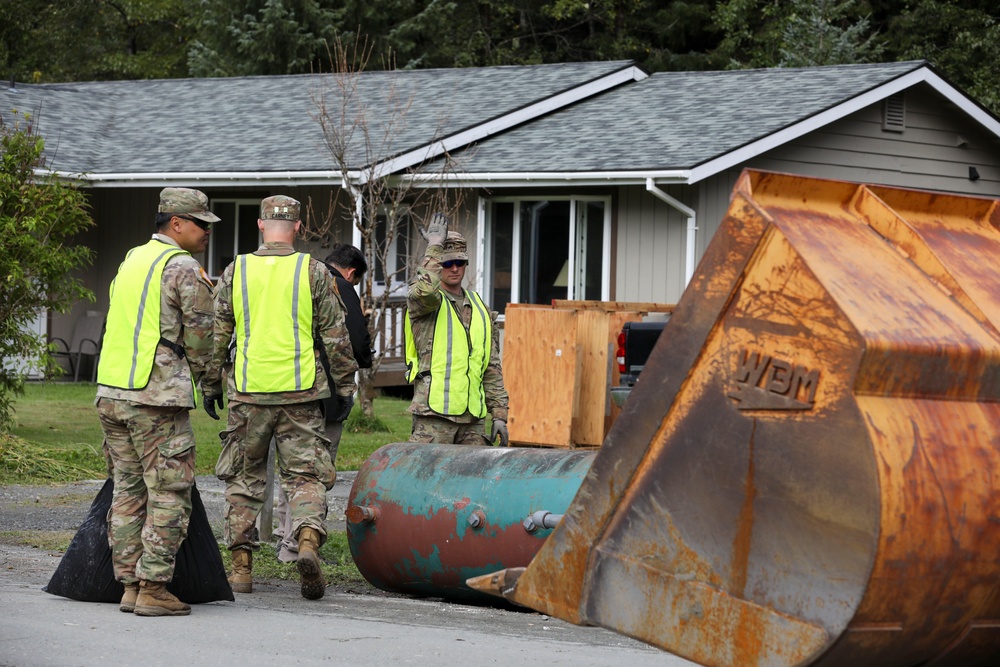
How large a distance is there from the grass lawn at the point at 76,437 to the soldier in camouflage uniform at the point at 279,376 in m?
4.67

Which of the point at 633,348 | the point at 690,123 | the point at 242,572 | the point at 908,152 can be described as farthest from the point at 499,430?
the point at 908,152

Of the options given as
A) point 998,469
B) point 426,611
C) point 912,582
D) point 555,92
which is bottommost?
point 426,611

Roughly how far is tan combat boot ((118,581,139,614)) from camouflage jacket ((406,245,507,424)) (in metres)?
2.04

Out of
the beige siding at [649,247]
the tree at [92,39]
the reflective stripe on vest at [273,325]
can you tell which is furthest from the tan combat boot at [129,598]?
the tree at [92,39]

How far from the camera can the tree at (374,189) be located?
15.6 m

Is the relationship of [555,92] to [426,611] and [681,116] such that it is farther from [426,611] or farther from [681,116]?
[426,611]

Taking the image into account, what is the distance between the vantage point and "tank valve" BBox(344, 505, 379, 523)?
753cm

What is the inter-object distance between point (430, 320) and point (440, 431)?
24.5 inches

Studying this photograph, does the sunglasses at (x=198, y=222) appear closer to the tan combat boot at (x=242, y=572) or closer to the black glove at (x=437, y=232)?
the black glove at (x=437, y=232)

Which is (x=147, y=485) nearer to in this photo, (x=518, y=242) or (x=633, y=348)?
(x=633, y=348)

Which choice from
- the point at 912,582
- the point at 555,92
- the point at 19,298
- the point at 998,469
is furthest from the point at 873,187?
the point at 555,92

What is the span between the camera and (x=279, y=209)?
290 inches

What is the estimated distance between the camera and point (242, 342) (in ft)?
23.9

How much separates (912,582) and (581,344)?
10524 mm
